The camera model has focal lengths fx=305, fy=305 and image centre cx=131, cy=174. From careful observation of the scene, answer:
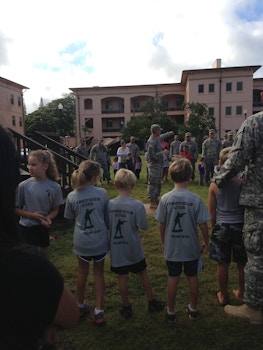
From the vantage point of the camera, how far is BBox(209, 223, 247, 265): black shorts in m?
3.38

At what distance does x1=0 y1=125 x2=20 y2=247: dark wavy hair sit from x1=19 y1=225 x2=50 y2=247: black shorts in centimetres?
293

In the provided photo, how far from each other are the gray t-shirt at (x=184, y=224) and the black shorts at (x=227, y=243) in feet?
0.99

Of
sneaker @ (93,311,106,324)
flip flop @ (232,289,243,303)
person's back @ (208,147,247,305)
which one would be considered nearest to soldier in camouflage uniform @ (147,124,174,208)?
flip flop @ (232,289,243,303)

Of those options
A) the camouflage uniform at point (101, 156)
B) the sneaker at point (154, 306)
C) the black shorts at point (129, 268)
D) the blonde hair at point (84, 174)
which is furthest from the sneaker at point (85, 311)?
the camouflage uniform at point (101, 156)

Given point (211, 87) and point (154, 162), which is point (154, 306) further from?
point (211, 87)

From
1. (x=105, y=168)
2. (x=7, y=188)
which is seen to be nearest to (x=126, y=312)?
(x=7, y=188)

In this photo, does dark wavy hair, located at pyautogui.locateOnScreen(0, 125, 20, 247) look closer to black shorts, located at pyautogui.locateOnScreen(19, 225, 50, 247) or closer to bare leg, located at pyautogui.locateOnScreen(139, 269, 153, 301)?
bare leg, located at pyautogui.locateOnScreen(139, 269, 153, 301)

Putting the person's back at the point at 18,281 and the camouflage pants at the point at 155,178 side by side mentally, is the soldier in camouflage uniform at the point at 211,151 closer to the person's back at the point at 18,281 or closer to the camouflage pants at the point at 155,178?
the camouflage pants at the point at 155,178

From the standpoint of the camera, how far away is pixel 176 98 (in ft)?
185

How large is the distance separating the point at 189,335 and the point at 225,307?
2.11 feet

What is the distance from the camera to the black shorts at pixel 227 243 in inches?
133

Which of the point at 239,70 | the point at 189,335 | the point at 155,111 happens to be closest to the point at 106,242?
the point at 189,335

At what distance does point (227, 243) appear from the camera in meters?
3.42

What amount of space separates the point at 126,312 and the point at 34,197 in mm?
1737
